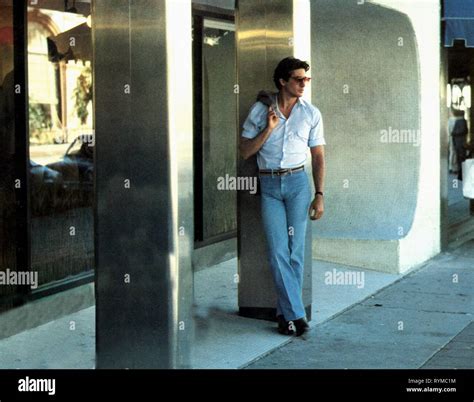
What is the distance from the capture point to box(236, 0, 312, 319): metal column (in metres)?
8.15

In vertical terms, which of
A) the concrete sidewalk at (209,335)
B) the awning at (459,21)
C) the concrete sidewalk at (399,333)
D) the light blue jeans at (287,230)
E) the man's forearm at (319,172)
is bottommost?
the concrete sidewalk at (399,333)

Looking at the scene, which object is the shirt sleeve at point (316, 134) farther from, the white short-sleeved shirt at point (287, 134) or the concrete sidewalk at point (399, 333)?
the concrete sidewalk at point (399, 333)

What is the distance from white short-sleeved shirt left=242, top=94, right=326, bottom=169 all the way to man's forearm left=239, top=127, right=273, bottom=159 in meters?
0.06

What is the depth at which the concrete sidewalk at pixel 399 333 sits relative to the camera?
7168mm

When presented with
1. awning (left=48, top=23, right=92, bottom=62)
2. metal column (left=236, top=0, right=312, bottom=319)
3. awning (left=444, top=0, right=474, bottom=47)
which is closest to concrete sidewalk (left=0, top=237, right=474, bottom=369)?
metal column (left=236, top=0, right=312, bottom=319)

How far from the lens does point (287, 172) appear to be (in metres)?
7.69

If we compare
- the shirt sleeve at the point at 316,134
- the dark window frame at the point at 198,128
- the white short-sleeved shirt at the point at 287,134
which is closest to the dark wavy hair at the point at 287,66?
the white short-sleeved shirt at the point at 287,134

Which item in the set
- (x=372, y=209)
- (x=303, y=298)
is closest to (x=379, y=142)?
(x=372, y=209)

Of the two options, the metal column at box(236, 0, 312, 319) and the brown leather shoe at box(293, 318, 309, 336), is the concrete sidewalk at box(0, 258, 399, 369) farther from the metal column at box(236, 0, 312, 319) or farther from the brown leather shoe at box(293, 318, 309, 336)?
the metal column at box(236, 0, 312, 319)

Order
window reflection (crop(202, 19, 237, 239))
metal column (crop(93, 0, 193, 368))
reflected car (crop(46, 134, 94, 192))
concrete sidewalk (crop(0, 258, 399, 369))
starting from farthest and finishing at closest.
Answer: window reflection (crop(202, 19, 237, 239)), reflected car (crop(46, 134, 94, 192)), concrete sidewalk (crop(0, 258, 399, 369)), metal column (crop(93, 0, 193, 368))

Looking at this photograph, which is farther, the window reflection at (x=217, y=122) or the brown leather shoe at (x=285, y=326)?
the window reflection at (x=217, y=122)

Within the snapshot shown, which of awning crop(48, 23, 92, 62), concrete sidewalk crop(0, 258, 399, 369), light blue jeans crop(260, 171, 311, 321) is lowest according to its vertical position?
concrete sidewalk crop(0, 258, 399, 369)

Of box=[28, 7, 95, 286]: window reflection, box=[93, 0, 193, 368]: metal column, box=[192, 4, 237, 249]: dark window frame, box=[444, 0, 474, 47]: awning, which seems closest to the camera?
box=[93, 0, 193, 368]: metal column
